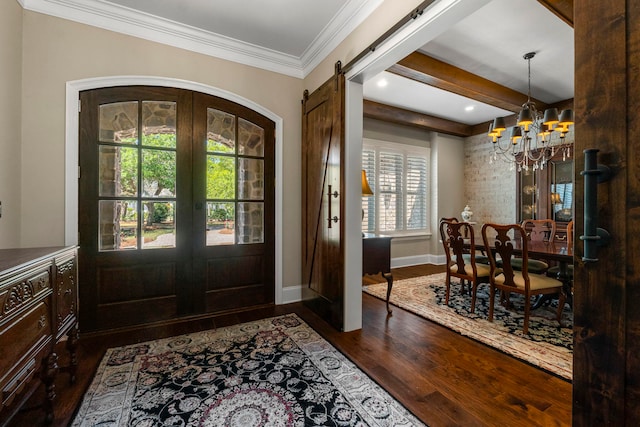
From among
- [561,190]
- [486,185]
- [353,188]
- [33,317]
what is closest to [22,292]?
[33,317]

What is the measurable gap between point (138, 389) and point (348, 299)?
1653 mm

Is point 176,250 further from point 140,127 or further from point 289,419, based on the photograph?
point 289,419

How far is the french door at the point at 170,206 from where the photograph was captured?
2465mm

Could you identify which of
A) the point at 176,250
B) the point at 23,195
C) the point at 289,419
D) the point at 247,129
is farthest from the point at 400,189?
the point at 23,195

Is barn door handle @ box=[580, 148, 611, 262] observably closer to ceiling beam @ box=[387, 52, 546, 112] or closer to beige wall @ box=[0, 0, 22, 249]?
Result: ceiling beam @ box=[387, 52, 546, 112]

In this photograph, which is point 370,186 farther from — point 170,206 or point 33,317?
point 33,317

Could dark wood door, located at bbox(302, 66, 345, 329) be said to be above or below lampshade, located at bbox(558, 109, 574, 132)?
below

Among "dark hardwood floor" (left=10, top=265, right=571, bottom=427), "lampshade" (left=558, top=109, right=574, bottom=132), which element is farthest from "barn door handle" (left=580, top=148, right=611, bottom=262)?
"lampshade" (left=558, top=109, right=574, bottom=132)

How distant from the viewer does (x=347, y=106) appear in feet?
8.23

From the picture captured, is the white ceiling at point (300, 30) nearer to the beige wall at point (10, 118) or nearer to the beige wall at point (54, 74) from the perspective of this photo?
the beige wall at point (54, 74)

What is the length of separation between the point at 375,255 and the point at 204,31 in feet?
9.52

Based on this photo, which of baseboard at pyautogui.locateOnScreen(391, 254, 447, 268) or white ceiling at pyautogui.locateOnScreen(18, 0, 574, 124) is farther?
baseboard at pyautogui.locateOnScreen(391, 254, 447, 268)

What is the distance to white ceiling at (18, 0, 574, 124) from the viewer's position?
237 cm

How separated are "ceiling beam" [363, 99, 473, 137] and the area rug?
148 inches
